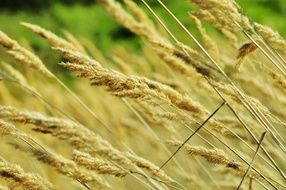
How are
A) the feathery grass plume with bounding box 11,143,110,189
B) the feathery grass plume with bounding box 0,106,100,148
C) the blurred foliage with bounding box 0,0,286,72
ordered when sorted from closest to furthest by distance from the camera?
the feathery grass plume with bounding box 0,106,100,148, the feathery grass plume with bounding box 11,143,110,189, the blurred foliage with bounding box 0,0,286,72

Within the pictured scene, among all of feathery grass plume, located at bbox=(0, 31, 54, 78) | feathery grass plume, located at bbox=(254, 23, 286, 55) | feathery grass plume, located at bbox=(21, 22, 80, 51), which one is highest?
feathery grass plume, located at bbox=(254, 23, 286, 55)

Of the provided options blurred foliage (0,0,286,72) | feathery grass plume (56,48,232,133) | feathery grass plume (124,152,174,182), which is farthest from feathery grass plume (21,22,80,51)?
blurred foliage (0,0,286,72)

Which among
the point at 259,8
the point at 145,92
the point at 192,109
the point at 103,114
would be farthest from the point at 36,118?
the point at 259,8

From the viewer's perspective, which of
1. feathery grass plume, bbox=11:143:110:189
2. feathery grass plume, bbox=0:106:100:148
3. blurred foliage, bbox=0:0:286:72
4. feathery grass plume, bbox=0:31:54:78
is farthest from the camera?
blurred foliage, bbox=0:0:286:72

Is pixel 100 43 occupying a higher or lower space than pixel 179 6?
lower

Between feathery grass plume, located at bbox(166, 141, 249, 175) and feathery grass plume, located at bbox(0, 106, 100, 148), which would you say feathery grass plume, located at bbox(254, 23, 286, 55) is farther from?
feathery grass plume, located at bbox(0, 106, 100, 148)

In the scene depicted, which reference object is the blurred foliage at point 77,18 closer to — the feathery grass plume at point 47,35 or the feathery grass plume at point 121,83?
the feathery grass plume at point 47,35

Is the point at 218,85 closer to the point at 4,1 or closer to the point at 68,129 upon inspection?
the point at 68,129

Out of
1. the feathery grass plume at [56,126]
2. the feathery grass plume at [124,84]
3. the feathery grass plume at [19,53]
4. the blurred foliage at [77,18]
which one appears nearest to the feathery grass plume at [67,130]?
the feathery grass plume at [56,126]
